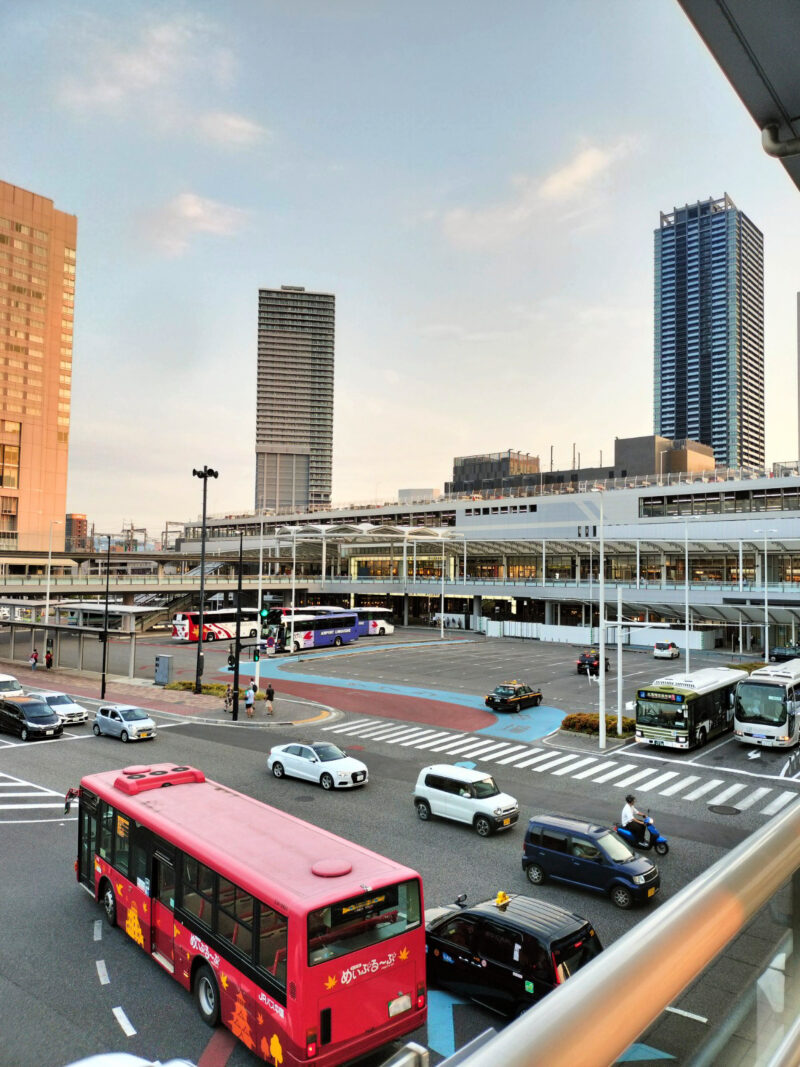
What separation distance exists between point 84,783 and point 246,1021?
6785 millimetres

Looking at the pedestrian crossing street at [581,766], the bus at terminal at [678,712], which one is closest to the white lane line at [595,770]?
the pedestrian crossing street at [581,766]

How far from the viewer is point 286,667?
52062 mm

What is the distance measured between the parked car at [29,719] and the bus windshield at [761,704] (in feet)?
92.1

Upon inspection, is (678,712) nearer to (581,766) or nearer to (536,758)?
(581,766)

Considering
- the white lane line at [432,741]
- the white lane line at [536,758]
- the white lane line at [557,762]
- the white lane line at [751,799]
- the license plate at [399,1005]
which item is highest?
the license plate at [399,1005]

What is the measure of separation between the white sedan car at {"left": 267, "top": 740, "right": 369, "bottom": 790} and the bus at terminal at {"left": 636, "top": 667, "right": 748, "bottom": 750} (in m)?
12.1

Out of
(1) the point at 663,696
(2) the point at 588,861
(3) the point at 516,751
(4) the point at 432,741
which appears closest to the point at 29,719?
(4) the point at 432,741

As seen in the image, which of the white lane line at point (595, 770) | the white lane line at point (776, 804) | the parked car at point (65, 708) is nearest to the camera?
the white lane line at point (776, 804)

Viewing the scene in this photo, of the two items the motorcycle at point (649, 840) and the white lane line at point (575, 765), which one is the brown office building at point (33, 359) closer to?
the white lane line at point (575, 765)

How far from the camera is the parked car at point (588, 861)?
48.5 ft

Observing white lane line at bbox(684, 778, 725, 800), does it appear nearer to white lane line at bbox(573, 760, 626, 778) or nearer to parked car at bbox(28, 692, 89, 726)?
white lane line at bbox(573, 760, 626, 778)

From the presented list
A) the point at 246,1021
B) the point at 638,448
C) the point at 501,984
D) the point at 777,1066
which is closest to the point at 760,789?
the point at 501,984

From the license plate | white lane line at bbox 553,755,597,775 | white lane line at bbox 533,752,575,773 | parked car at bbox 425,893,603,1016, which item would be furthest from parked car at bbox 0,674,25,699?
the license plate

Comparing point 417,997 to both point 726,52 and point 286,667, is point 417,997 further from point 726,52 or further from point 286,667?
point 286,667
